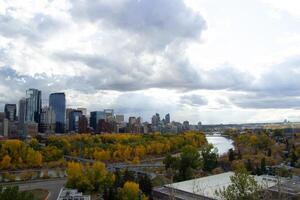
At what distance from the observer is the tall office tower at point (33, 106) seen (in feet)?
229

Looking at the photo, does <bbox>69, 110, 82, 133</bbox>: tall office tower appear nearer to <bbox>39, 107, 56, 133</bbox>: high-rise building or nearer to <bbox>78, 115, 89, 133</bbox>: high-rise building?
<bbox>39, 107, 56, 133</bbox>: high-rise building

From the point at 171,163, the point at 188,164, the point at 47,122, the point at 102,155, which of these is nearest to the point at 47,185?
the point at 171,163

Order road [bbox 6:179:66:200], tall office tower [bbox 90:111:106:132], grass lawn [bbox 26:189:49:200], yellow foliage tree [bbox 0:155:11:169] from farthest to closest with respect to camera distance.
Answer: tall office tower [bbox 90:111:106:132] < yellow foliage tree [bbox 0:155:11:169] < road [bbox 6:179:66:200] < grass lawn [bbox 26:189:49:200]

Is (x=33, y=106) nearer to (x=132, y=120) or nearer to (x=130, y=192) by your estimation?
(x=132, y=120)

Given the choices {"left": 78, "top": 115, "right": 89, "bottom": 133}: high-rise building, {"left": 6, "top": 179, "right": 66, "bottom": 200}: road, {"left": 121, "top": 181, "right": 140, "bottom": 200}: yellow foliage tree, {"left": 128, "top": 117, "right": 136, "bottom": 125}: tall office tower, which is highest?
{"left": 128, "top": 117, "right": 136, "bottom": 125}: tall office tower

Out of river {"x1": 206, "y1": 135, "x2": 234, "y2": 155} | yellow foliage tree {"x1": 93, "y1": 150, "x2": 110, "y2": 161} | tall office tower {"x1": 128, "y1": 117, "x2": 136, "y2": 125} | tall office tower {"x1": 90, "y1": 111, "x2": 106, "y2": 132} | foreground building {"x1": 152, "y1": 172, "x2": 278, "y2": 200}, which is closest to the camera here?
foreground building {"x1": 152, "y1": 172, "x2": 278, "y2": 200}

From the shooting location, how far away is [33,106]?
72562mm

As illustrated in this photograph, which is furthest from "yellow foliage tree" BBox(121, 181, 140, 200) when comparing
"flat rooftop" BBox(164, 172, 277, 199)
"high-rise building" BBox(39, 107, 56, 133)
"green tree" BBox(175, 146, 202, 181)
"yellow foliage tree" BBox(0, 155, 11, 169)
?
"high-rise building" BBox(39, 107, 56, 133)

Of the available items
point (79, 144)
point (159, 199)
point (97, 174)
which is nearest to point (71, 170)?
point (97, 174)

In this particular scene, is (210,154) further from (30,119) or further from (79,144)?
(30,119)

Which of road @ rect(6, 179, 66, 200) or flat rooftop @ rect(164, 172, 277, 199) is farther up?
flat rooftop @ rect(164, 172, 277, 199)

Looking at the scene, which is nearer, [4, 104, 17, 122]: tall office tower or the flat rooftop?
the flat rooftop

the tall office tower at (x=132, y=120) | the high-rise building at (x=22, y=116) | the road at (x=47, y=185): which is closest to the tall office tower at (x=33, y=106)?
the high-rise building at (x=22, y=116)

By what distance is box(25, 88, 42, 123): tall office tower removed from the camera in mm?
69938
